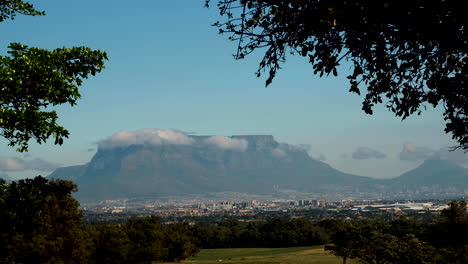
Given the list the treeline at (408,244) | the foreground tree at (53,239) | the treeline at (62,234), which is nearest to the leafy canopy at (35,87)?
the treeline at (62,234)

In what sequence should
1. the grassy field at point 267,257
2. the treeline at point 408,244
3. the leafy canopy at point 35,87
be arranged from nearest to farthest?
the leafy canopy at point 35,87 → the treeline at point 408,244 → the grassy field at point 267,257

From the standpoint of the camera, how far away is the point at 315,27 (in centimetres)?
870

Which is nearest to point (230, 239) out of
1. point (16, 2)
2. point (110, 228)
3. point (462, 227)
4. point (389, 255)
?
point (110, 228)

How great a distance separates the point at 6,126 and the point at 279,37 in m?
6.30

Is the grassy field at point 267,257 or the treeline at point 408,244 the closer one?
the treeline at point 408,244

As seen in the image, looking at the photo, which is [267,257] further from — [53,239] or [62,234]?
[53,239]

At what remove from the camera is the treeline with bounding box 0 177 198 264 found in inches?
515

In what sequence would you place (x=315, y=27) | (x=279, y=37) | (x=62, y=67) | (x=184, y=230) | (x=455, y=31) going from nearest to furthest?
(x=455, y=31), (x=315, y=27), (x=279, y=37), (x=62, y=67), (x=184, y=230)

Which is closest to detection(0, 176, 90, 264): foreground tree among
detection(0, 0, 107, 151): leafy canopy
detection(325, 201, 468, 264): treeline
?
detection(325, 201, 468, 264): treeline

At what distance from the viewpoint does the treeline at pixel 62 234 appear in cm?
1309

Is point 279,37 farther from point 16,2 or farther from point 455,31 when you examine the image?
point 16,2

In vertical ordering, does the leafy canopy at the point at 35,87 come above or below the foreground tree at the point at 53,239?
above

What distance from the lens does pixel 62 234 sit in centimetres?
5175

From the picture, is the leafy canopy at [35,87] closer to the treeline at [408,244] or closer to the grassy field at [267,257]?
the treeline at [408,244]
